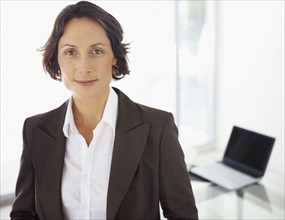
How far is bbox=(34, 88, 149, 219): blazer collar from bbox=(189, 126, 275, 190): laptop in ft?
3.93

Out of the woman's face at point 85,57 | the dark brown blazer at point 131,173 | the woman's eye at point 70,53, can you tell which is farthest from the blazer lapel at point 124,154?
the woman's eye at point 70,53

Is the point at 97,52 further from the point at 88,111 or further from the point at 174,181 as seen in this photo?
the point at 174,181

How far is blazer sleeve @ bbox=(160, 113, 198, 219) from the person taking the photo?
41.2 inches

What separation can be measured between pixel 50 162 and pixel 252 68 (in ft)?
6.48

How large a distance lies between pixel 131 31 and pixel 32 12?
0.71 m

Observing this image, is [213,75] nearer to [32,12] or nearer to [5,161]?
[32,12]

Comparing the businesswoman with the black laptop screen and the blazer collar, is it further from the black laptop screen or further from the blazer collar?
the black laptop screen

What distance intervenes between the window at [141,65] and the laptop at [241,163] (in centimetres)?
68

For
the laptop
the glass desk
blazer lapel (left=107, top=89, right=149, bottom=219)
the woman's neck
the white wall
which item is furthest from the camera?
the white wall

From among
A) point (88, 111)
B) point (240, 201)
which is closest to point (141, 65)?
point (240, 201)

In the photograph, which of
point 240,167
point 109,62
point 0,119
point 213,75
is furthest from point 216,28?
point 109,62

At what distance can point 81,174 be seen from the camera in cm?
107

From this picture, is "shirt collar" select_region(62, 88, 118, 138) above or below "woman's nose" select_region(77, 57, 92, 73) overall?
below

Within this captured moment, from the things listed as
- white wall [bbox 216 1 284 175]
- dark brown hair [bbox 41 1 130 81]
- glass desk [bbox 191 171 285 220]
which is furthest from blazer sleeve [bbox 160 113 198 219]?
white wall [bbox 216 1 284 175]
